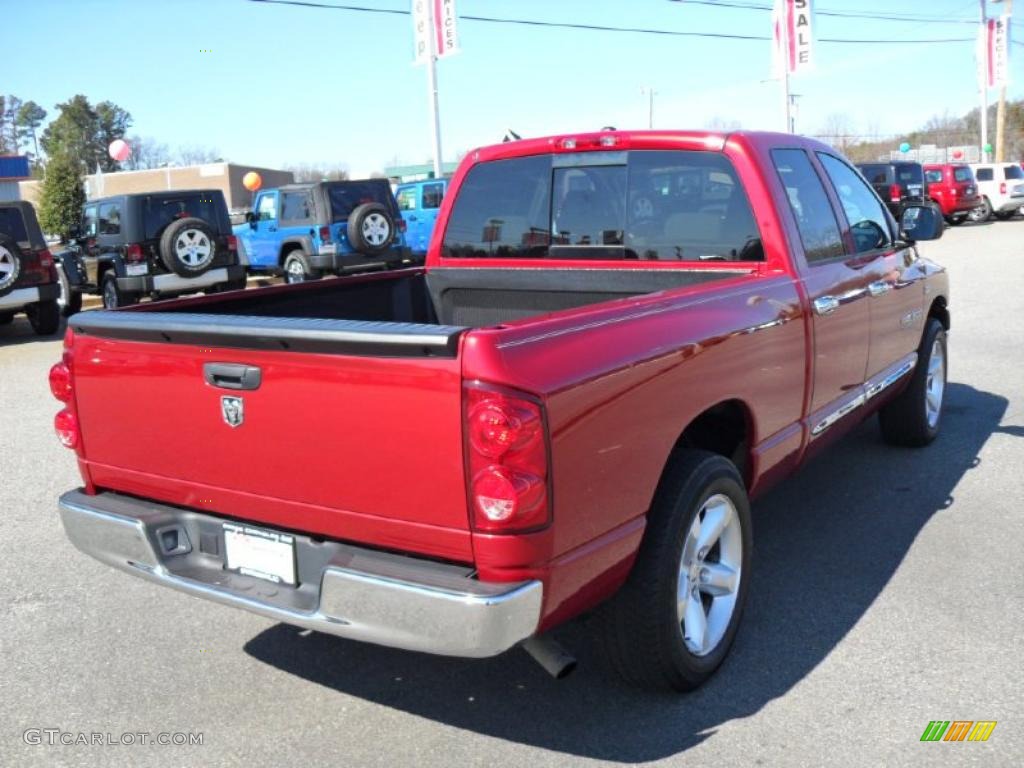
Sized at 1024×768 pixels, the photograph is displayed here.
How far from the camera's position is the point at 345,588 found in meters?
2.67

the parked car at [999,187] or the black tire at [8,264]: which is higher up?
the parked car at [999,187]

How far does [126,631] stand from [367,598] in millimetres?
1815

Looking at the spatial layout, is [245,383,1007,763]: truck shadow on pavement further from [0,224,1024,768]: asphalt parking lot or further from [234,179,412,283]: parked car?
[234,179,412,283]: parked car

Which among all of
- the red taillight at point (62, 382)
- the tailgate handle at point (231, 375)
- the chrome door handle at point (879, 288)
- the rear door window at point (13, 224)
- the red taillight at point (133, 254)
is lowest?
the red taillight at point (62, 382)

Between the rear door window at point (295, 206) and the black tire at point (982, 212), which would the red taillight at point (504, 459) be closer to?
the rear door window at point (295, 206)

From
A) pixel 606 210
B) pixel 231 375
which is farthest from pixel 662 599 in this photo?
pixel 606 210

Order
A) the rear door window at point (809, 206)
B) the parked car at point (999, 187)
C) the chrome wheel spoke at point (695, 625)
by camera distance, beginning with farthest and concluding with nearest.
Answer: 1. the parked car at point (999, 187)
2. the rear door window at point (809, 206)
3. the chrome wheel spoke at point (695, 625)

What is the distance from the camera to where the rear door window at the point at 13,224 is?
1271 centimetres

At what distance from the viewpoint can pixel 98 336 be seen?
328 cm

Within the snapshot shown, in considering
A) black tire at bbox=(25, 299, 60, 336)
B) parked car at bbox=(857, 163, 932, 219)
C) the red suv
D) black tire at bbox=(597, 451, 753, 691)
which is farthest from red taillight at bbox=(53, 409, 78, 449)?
the red suv

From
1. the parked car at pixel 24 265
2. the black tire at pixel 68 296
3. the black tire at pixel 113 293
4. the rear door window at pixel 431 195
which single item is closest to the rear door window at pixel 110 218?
the black tire at pixel 113 293

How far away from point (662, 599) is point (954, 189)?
2913 centimetres

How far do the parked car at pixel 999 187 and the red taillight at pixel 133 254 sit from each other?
81.5 ft

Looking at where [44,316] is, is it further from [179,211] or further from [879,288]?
[879,288]
